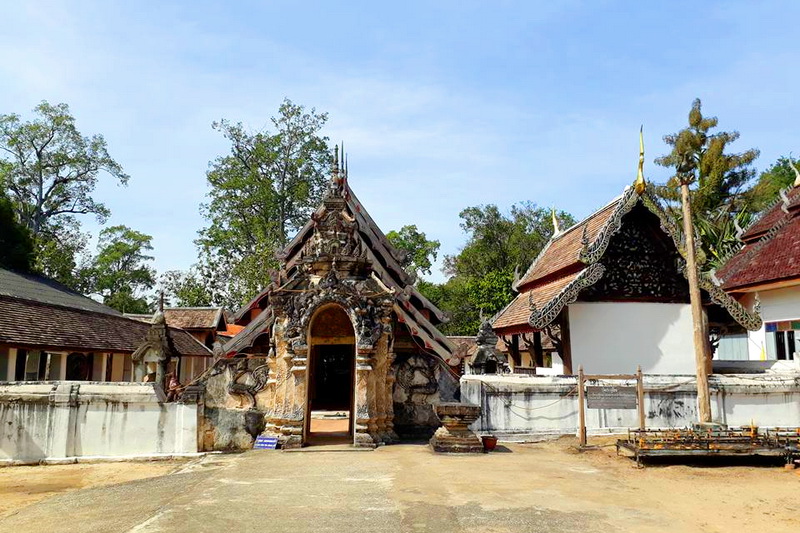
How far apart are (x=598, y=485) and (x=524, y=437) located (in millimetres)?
3994

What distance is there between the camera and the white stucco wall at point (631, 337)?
1367cm

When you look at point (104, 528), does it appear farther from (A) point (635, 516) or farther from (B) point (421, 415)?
(B) point (421, 415)

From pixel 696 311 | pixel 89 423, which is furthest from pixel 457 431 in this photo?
Answer: pixel 89 423

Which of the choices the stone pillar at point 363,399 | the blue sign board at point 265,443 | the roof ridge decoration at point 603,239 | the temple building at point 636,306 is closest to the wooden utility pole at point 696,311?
the roof ridge decoration at point 603,239

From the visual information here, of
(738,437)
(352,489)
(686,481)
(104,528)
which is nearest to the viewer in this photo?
(104,528)

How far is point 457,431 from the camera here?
1080cm

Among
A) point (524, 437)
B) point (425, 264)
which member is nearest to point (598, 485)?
point (524, 437)

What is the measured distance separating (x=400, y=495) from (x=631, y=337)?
8.40 m

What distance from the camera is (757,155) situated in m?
30.4

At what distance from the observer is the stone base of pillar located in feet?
35.0

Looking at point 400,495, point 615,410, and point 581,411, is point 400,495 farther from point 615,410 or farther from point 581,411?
point 615,410

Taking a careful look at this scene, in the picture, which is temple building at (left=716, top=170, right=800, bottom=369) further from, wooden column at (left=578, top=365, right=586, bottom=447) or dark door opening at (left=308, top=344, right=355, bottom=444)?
dark door opening at (left=308, top=344, right=355, bottom=444)

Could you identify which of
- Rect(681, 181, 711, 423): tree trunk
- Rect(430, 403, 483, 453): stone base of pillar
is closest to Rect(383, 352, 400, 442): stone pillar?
Rect(430, 403, 483, 453): stone base of pillar

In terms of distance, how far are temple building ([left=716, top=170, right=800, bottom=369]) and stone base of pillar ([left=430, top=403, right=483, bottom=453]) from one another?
9.92 meters
